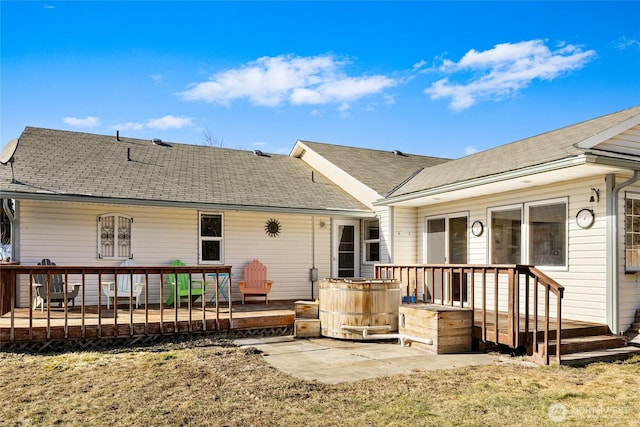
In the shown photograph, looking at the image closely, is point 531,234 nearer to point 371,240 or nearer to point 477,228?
point 477,228


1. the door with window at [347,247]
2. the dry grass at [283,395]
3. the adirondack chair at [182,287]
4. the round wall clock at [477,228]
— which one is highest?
the round wall clock at [477,228]

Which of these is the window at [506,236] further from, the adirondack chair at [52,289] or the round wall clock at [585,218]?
the adirondack chair at [52,289]

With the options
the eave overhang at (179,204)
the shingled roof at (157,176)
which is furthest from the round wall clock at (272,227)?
the eave overhang at (179,204)

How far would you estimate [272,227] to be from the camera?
1116 cm

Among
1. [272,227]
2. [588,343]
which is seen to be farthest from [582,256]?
A: [272,227]

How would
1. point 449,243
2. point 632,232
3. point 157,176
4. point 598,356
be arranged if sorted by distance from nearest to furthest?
point 598,356, point 632,232, point 449,243, point 157,176

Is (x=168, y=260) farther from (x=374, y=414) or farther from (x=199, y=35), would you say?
(x=374, y=414)

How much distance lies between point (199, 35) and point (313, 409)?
10.9m

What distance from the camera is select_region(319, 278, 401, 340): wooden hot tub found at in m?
7.36

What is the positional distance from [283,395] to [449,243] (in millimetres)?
6768

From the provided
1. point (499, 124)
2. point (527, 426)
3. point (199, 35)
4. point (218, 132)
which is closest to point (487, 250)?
point (527, 426)

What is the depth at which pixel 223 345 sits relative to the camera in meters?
7.00

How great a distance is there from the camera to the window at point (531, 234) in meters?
7.88

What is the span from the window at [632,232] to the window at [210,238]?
7566 mm
